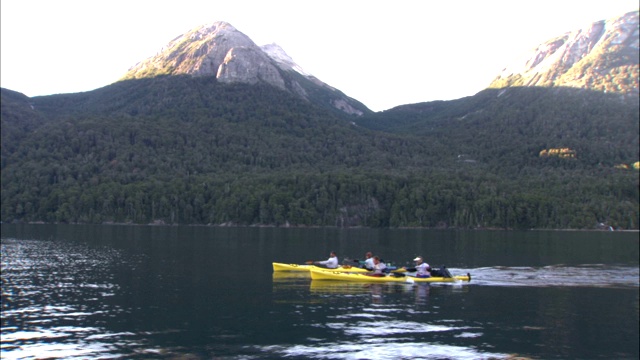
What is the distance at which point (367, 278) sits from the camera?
190 feet

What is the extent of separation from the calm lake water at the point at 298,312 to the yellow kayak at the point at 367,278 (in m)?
0.74

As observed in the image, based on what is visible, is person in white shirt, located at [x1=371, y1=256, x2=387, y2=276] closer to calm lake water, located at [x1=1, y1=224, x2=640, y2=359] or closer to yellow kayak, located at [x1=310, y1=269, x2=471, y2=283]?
yellow kayak, located at [x1=310, y1=269, x2=471, y2=283]

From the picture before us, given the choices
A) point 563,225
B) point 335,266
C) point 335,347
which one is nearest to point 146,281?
point 335,266

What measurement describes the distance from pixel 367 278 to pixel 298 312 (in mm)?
17239

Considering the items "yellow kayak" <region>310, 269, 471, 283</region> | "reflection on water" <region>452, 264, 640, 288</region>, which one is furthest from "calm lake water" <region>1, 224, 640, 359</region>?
"yellow kayak" <region>310, 269, 471, 283</region>

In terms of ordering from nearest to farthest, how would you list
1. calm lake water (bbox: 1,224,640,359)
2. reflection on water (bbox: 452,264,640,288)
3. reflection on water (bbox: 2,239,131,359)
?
1. reflection on water (bbox: 2,239,131,359)
2. calm lake water (bbox: 1,224,640,359)
3. reflection on water (bbox: 452,264,640,288)

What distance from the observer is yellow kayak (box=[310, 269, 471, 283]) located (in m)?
57.5

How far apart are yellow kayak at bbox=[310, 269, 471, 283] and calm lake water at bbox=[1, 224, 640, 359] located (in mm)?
742

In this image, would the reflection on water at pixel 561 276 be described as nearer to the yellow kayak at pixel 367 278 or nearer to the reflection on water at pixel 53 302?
the yellow kayak at pixel 367 278

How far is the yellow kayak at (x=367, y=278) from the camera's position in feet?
189

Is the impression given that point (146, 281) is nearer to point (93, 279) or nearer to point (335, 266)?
point (93, 279)

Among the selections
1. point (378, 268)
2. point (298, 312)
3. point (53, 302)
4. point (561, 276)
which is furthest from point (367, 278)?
point (53, 302)

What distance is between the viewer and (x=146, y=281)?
55406mm

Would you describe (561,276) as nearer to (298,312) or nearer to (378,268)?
(378,268)
